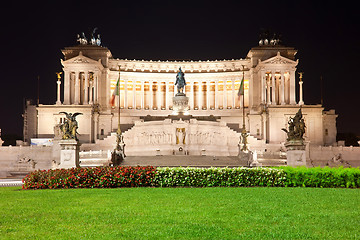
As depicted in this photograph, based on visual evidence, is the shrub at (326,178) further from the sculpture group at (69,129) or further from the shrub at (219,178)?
the sculpture group at (69,129)

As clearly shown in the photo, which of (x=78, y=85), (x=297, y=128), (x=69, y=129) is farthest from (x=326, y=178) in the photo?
(x=78, y=85)

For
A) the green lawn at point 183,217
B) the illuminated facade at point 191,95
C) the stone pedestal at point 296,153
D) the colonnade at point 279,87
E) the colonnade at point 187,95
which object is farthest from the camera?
the colonnade at point 187,95

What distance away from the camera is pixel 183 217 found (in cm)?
1356

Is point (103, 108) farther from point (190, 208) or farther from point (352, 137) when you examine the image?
point (190, 208)

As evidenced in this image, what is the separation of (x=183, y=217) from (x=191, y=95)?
8695 cm

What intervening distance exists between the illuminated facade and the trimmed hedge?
140 ft

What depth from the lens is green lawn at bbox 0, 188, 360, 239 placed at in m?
11.2

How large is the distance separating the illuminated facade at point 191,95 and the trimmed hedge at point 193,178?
42.8 m

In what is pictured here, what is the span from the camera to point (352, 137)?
10525cm

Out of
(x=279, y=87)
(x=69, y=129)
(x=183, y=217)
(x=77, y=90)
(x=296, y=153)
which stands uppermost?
(x=279, y=87)

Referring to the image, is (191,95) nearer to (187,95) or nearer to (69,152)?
(187,95)

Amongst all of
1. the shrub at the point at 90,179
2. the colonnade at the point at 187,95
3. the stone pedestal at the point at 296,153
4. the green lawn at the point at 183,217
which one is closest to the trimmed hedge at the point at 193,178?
the shrub at the point at 90,179

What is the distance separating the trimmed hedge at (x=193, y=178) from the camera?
25.9 m

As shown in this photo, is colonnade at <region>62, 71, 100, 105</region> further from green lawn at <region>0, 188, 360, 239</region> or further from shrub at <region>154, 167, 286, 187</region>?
green lawn at <region>0, 188, 360, 239</region>
